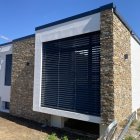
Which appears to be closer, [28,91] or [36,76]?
[36,76]

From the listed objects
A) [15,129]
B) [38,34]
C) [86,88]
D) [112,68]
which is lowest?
[15,129]

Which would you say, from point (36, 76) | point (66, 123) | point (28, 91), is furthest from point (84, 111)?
point (28, 91)

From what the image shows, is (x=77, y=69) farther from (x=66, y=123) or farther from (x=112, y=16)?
(x=66, y=123)

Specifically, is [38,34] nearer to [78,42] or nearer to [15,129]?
[78,42]

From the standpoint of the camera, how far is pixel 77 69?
1041cm

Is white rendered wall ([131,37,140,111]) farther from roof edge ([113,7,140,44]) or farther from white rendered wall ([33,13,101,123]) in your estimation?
white rendered wall ([33,13,101,123])

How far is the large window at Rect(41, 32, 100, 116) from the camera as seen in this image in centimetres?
977

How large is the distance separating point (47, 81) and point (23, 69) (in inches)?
118

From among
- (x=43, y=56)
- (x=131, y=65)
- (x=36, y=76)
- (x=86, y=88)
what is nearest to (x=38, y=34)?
(x=43, y=56)

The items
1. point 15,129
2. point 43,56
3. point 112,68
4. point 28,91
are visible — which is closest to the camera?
point 112,68

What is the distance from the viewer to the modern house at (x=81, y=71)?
920 centimetres

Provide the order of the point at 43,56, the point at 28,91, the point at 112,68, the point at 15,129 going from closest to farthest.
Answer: the point at 112,68
the point at 15,129
the point at 43,56
the point at 28,91

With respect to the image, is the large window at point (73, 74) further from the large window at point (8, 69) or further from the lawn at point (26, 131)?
the large window at point (8, 69)

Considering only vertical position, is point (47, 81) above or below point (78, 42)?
below
